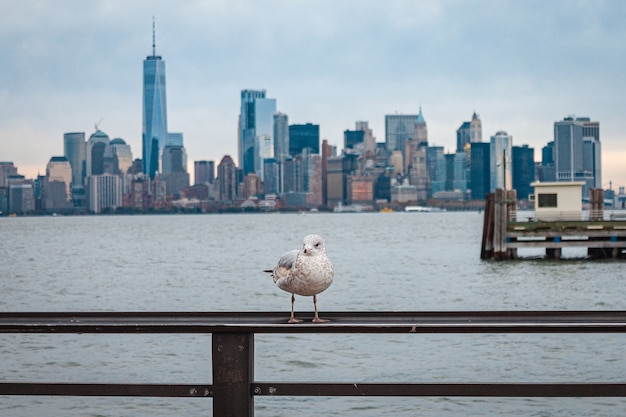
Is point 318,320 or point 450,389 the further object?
point 318,320

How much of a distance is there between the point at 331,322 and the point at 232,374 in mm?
728

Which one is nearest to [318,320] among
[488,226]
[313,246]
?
[313,246]

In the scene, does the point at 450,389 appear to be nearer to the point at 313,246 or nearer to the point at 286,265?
the point at 313,246

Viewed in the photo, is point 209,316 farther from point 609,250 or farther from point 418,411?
point 609,250

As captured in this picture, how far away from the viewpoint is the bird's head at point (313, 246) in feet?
20.3

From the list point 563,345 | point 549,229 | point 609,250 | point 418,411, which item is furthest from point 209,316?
point 609,250

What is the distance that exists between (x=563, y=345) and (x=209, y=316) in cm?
1801

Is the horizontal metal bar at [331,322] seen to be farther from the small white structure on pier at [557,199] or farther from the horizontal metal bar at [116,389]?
the small white structure on pier at [557,199]

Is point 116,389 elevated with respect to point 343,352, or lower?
elevated

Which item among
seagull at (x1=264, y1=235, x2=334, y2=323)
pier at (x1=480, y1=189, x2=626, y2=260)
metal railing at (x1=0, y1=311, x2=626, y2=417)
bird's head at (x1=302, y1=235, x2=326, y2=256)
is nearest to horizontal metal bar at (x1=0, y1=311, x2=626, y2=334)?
metal railing at (x1=0, y1=311, x2=626, y2=417)

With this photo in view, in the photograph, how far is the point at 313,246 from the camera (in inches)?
245

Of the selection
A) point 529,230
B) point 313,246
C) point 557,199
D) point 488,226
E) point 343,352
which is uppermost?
point 313,246

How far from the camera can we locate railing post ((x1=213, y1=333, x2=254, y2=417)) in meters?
5.37

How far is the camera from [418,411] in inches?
636
